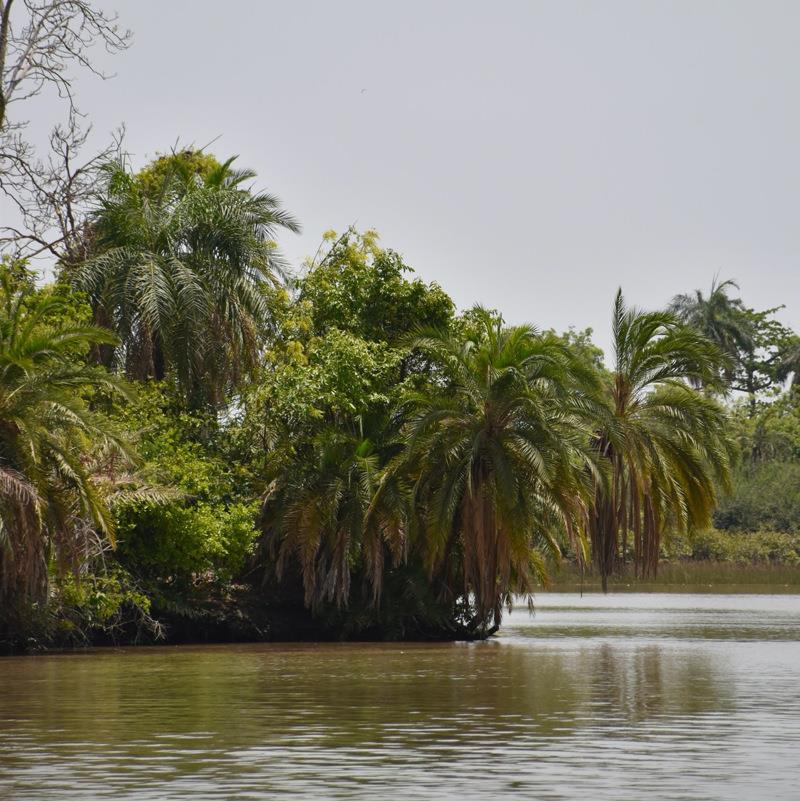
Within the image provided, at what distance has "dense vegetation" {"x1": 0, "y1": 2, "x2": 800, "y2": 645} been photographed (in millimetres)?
31203

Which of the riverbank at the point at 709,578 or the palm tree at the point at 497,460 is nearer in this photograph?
the palm tree at the point at 497,460

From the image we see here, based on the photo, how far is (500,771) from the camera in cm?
1245

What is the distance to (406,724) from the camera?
1622 centimetres

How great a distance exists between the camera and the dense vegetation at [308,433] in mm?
31203

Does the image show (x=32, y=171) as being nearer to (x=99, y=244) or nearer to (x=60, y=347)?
(x=99, y=244)

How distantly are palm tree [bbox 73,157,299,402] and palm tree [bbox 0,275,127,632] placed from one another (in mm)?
6436

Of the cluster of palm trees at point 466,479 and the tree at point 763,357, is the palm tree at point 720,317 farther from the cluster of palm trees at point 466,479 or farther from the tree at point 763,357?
the cluster of palm trees at point 466,479

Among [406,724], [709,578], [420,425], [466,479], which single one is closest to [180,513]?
[420,425]

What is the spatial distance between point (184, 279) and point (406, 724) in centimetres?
2032

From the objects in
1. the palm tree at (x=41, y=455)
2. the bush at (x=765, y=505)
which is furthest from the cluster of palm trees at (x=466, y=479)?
the bush at (x=765, y=505)

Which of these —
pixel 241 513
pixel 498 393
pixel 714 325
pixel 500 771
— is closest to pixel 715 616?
pixel 498 393

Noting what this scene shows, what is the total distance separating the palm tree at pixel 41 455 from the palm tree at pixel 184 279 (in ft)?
21.1

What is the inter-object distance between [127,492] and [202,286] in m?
7.34

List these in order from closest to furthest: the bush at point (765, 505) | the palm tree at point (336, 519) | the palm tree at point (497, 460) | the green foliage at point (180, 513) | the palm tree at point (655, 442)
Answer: the green foliage at point (180, 513) < the palm tree at point (497, 460) < the palm tree at point (336, 519) < the palm tree at point (655, 442) < the bush at point (765, 505)
